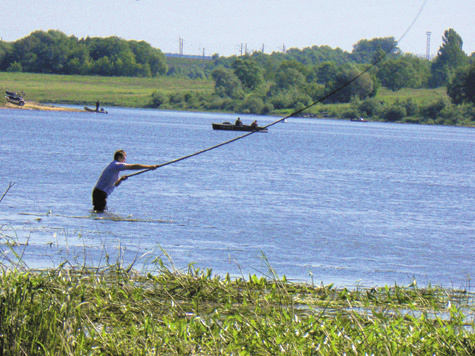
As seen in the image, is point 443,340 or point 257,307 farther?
point 257,307

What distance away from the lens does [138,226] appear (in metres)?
17.0

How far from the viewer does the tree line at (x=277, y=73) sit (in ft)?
459

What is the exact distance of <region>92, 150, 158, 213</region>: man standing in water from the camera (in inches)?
646

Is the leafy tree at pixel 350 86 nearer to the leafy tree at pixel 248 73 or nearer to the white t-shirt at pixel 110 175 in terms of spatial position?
the leafy tree at pixel 248 73

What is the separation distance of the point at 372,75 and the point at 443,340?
5480 inches

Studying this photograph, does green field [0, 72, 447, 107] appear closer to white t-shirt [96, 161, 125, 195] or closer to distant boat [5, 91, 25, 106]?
distant boat [5, 91, 25, 106]

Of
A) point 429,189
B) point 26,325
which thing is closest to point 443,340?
point 26,325

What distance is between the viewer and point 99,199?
712 inches

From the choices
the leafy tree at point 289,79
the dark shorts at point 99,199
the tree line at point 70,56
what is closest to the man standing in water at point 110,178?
the dark shorts at point 99,199

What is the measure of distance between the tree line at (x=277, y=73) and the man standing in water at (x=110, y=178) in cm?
11318

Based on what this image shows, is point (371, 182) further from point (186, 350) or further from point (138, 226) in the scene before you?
point (186, 350)

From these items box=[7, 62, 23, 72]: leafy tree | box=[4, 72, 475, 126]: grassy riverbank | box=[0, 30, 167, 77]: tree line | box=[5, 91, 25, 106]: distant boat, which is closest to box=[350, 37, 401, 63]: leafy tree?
box=[4, 72, 475, 126]: grassy riverbank

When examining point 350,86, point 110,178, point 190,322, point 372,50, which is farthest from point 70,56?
point 190,322

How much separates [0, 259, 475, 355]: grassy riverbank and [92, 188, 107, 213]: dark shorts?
9383 mm
